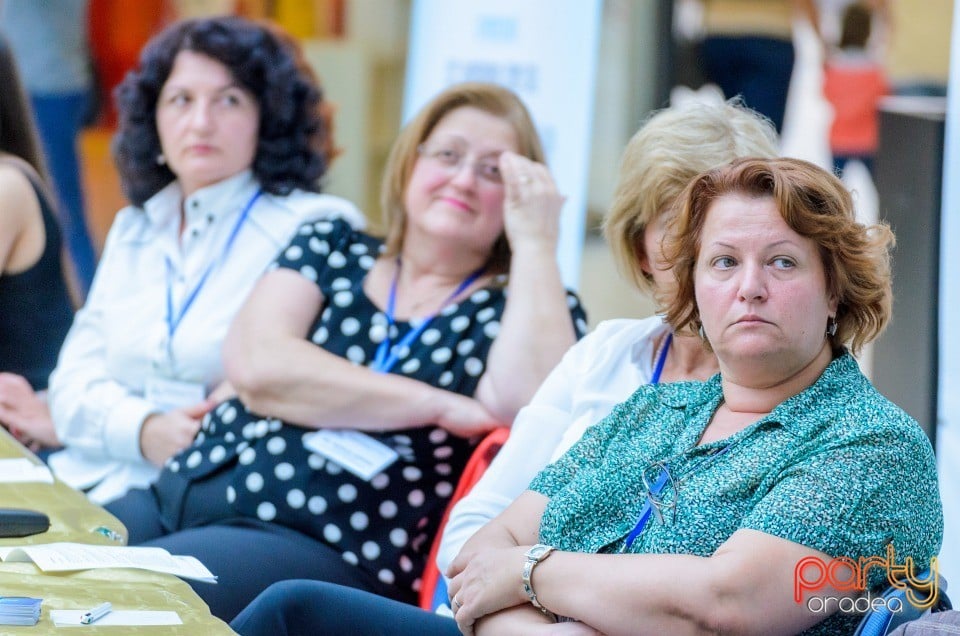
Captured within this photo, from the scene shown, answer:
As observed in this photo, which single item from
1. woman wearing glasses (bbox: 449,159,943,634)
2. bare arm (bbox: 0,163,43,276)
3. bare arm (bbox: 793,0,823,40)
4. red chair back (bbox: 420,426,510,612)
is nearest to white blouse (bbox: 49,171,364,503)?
bare arm (bbox: 0,163,43,276)

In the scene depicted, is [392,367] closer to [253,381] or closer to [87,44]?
[253,381]

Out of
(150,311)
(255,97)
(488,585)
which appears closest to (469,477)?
(488,585)

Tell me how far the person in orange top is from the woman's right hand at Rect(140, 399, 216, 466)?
351 centimetres

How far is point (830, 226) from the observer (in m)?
1.76

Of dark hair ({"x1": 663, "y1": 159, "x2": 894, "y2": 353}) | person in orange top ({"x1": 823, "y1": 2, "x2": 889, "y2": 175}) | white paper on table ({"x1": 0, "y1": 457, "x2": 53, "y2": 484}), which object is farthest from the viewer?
person in orange top ({"x1": 823, "y1": 2, "x2": 889, "y2": 175})

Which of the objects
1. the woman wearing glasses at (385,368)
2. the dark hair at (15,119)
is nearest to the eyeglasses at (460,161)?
the woman wearing glasses at (385,368)

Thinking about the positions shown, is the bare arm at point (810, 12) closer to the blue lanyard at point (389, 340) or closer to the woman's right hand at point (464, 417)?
the blue lanyard at point (389, 340)

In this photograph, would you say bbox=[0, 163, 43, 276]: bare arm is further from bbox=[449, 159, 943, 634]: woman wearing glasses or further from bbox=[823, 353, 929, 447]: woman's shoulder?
bbox=[823, 353, 929, 447]: woman's shoulder

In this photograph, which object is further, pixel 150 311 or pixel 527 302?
pixel 150 311

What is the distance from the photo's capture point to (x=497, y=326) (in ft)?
8.79

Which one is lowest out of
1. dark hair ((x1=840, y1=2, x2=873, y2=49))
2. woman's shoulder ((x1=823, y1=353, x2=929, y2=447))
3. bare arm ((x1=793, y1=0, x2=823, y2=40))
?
woman's shoulder ((x1=823, y1=353, x2=929, y2=447))

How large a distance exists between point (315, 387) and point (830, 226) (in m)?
1.20

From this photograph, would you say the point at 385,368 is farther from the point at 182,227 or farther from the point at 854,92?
the point at 854,92

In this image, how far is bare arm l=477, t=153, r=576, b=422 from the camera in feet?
8.30
